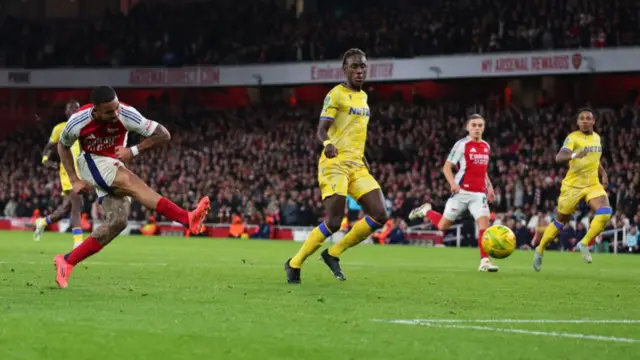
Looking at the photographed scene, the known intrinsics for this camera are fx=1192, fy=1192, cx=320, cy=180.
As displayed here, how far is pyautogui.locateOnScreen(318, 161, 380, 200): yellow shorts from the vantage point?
1296 cm

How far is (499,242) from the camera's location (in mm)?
16047

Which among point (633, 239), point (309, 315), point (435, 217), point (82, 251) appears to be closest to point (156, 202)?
point (82, 251)

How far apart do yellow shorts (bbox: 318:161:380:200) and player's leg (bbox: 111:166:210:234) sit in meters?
2.09

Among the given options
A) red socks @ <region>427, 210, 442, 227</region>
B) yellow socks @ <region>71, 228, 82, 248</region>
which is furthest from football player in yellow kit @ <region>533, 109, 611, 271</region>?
yellow socks @ <region>71, 228, 82, 248</region>

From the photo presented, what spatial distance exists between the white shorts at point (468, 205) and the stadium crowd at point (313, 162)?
12559 mm

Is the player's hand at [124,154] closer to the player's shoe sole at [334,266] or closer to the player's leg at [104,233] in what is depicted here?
the player's leg at [104,233]

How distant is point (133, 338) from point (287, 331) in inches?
41.7

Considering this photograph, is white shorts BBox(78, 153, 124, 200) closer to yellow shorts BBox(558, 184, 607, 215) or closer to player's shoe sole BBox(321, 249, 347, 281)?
player's shoe sole BBox(321, 249, 347, 281)

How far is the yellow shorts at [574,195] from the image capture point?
17.9m

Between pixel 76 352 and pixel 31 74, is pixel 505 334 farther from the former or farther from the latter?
pixel 31 74

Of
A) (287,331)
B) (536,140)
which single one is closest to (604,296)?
(287,331)

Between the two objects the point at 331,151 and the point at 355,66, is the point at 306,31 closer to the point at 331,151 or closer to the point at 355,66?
the point at 355,66

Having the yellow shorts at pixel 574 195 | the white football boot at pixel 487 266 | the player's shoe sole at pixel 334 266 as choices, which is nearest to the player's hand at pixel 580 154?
the yellow shorts at pixel 574 195

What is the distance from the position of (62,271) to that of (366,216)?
3590 millimetres
